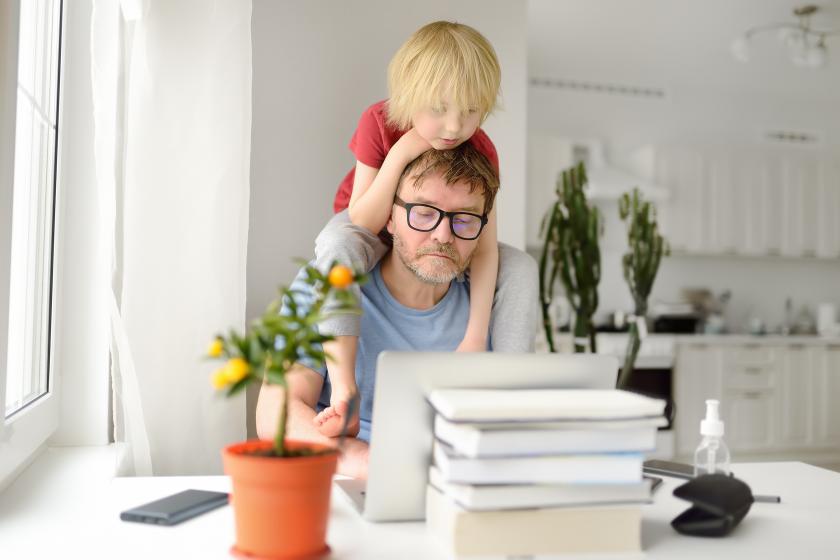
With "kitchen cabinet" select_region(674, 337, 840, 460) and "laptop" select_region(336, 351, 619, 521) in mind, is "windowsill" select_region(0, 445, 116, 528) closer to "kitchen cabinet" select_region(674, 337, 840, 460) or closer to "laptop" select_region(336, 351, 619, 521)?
"laptop" select_region(336, 351, 619, 521)

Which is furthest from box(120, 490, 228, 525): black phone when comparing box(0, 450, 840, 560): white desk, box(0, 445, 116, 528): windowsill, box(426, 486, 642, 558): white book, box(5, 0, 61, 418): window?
box(5, 0, 61, 418): window

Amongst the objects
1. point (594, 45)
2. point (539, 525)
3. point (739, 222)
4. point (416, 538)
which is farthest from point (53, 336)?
point (739, 222)

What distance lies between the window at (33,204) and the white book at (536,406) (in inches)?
37.7

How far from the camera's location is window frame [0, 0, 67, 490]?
3.88 ft

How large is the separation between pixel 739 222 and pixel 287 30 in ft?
17.0

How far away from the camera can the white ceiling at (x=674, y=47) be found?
480 cm

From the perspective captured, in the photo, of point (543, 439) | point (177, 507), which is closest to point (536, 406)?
point (543, 439)

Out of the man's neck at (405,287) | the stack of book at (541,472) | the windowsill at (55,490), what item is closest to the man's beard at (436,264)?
the man's neck at (405,287)

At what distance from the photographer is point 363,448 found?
5.06ft

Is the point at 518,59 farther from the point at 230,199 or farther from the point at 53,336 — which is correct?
the point at 53,336

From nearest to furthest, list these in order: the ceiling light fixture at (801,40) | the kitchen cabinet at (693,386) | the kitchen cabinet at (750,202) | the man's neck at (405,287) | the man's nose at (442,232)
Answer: the man's nose at (442,232)
the man's neck at (405,287)
the ceiling light fixture at (801,40)
the kitchen cabinet at (693,386)
the kitchen cabinet at (750,202)

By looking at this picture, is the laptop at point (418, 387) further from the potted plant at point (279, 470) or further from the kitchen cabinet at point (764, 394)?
the kitchen cabinet at point (764, 394)

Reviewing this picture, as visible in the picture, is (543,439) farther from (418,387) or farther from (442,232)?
(442,232)

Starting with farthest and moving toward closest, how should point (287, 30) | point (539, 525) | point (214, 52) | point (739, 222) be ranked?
1. point (739, 222)
2. point (287, 30)
3. point (214, 52)
4. point (539, 525)
